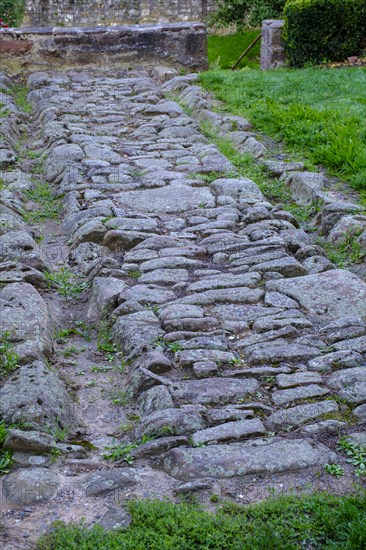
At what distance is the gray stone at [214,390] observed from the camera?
3.51m

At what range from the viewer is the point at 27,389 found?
333 centimetres

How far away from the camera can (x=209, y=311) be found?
172 inches

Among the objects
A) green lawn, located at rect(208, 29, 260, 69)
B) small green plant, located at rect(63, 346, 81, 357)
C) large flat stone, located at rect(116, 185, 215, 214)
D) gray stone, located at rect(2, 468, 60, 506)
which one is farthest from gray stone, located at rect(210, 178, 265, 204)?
green lawn, located at rect(208, 29, 260, 69)

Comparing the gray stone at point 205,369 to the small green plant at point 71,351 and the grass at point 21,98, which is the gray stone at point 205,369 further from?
the grass at point 21,98

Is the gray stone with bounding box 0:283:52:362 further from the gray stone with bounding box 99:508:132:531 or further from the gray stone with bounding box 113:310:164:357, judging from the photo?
the gray stone with bounding box 99:508:132:531

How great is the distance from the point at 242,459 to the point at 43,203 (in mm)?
3963

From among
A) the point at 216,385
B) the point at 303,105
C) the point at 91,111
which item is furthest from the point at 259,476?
the point at 91,111

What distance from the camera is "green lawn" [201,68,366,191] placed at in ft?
22.5

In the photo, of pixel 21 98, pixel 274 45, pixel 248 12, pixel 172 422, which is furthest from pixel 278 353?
pixel 248 12

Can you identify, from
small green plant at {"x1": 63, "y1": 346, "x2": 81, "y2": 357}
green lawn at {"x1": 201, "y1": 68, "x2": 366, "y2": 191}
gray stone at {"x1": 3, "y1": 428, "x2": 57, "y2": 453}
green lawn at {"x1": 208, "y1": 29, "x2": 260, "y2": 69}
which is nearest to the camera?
gray stone at {"x1": 3, "y1": 428, "x2": 57, "y2": 453}

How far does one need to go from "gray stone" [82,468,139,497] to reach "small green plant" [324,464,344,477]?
0.74 m

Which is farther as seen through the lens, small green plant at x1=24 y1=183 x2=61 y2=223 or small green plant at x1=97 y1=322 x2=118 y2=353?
small green plant at x1=24 y1=183 x2=61 y2=223

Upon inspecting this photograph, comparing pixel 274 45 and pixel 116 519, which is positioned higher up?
pixel 274 45

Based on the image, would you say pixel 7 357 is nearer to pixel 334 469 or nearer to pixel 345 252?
pixel 334 469
